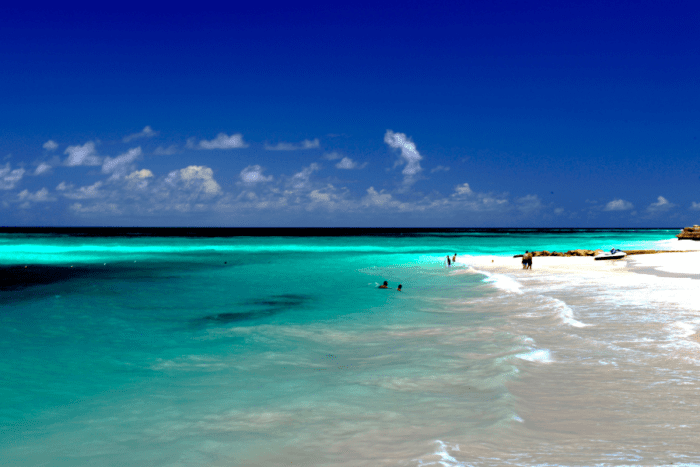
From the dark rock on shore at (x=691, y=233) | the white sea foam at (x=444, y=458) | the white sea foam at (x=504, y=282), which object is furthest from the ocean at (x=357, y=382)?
the dark rock on shore at (x=691, y=233)

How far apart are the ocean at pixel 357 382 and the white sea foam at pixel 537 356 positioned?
4cm

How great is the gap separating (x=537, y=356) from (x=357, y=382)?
444cm

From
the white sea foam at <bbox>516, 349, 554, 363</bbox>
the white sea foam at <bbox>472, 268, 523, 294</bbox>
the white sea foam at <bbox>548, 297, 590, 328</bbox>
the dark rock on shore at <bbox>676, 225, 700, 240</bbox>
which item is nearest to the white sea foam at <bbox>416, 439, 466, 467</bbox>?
the white sea foam at <bbox>516, 349, 554, 363</bbox>

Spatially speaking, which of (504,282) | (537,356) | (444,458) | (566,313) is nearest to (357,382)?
(444,458)

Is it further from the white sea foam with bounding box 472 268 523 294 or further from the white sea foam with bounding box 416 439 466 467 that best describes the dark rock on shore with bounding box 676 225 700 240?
the white sea foam with bounding box 416 439 466 467

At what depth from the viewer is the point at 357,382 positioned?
10.4 metres

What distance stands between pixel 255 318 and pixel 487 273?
2020 cm

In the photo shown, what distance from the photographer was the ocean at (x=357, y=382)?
7.31 m

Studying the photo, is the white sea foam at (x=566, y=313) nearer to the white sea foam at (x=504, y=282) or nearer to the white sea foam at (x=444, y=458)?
the white sea foam at (x=504, y=282)

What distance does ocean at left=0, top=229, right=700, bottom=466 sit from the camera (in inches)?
288

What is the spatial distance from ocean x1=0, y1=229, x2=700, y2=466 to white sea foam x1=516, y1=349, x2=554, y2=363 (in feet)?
0.15

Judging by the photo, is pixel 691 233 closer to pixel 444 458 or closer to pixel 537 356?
pixel 537 356

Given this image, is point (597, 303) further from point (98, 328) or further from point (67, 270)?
point (67, 270)

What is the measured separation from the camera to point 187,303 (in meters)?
22.5
